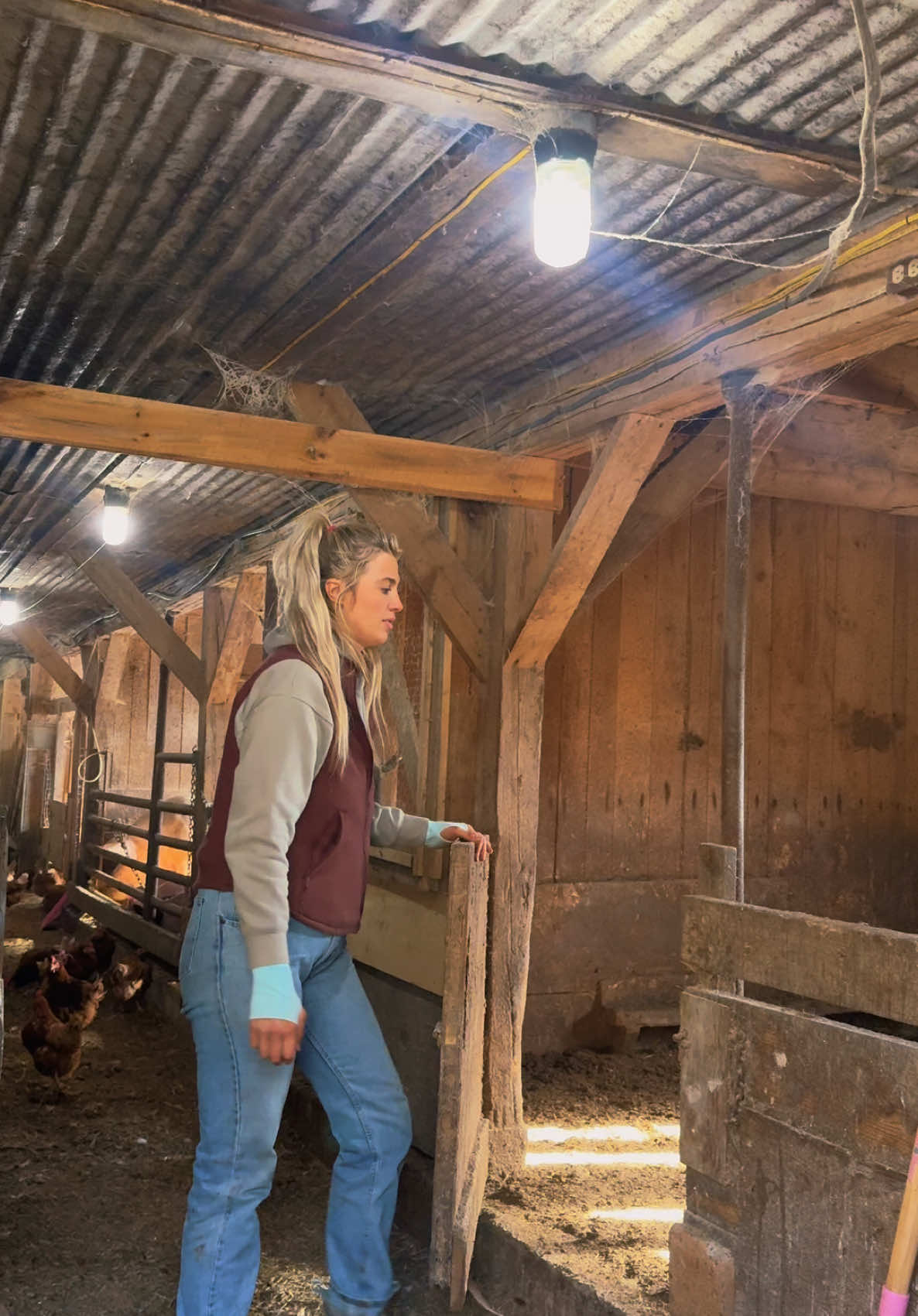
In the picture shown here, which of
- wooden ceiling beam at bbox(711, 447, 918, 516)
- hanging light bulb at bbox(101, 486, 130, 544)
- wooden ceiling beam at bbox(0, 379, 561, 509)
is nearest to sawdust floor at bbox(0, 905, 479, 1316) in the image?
wooden ceiling beam at bbox(0, 379, 561, 509)

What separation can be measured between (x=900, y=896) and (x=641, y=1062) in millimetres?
1680

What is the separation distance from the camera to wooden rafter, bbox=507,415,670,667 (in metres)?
3.91

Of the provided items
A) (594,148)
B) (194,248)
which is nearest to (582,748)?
(194,248)

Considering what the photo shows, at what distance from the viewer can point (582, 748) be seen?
527cm

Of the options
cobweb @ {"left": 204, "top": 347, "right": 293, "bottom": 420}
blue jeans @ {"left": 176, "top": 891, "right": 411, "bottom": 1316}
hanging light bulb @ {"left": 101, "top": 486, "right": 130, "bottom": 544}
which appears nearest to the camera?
blue jeans @ {"left": 176, "top": 891, "right": 411, "bottom": 1316}

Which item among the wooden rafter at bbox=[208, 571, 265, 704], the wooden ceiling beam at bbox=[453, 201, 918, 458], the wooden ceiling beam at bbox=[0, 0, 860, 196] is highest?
the wooden ceiling beam at bbox=[0, 0, 860, 196]

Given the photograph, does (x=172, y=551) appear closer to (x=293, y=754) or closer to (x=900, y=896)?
(x=900, y=896)

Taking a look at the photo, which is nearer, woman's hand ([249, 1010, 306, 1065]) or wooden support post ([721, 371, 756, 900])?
woman's hand ([249, 1010, 306, 1065])

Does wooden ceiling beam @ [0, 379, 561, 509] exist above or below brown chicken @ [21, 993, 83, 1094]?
above

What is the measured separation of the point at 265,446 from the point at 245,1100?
2306 millimetres

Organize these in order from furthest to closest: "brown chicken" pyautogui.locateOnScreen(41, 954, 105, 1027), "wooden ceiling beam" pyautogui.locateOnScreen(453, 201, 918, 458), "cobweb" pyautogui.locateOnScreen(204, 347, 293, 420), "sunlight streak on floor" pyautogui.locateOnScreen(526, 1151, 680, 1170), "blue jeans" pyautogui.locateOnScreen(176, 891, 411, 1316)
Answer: "brown chicken" pyautogui.locateOnScreen(41, 954, 105, 1027) < "cobweb" pyautogui.locateOnScreen(204, 347, 293, 420) < "sunlight streak on floor" pyautogui.locateOnScreen(526, 1151, 680, 1170) < "wooden ceiling beam" pyautogui.locateOnScreen(453, 201, 918, 458) < "blue jeans" pyautogui.locateOnScreen(176, 891, 411, 1316)

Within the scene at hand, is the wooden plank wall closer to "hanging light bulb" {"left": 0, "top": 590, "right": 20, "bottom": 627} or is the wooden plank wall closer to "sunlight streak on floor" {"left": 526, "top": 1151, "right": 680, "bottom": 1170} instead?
"sunlight streak on floor" {"left": 526, "top": 1151, "right": 680, "bottom": 1170}

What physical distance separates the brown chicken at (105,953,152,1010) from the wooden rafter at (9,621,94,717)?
16.1ft

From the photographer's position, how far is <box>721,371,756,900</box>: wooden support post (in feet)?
10.5
